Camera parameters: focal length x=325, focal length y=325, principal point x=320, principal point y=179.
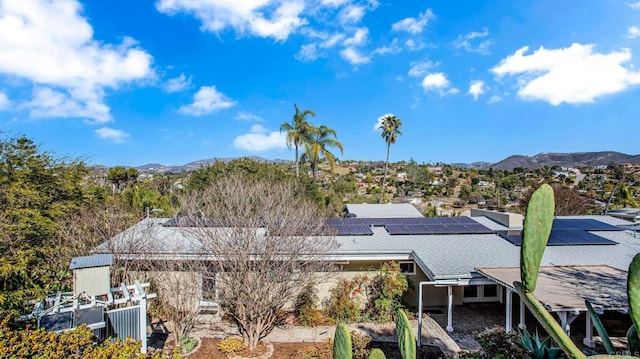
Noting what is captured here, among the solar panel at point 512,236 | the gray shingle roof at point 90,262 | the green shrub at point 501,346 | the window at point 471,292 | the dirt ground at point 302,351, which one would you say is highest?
the gray shingle roof at point 90,262

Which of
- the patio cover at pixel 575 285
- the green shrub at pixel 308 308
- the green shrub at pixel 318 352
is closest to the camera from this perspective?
the patio cover at pixel 575 285

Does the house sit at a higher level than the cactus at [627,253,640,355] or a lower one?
lower

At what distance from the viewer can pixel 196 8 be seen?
1495 cm

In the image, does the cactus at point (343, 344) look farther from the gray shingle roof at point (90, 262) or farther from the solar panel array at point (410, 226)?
the solar panel array at point (410, 226)

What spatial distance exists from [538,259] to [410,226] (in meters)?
12.6

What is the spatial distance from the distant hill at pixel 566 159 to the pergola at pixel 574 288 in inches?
2659

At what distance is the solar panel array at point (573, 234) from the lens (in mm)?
12875

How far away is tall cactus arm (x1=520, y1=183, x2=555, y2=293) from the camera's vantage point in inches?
105

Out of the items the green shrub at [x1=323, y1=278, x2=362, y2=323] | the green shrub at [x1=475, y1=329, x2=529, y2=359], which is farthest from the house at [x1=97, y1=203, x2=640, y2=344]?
the green shrub at [x1=475, y1=329, x2=529, y2=359]

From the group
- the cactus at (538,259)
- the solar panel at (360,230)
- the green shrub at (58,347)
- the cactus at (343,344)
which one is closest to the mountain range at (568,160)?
the solar panel at (360,230)

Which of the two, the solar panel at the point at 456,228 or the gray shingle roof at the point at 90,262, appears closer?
the gray shingle roof at the point at 90,262

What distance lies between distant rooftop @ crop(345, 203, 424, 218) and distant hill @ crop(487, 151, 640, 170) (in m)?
60.6

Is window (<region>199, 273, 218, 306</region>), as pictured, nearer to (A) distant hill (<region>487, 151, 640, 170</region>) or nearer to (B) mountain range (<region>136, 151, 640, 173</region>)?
(B) mountain range (<region>136, 151, 640, 173</region>)

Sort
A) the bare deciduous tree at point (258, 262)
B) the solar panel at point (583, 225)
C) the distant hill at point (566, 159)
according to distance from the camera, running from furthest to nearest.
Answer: the distant hill at point (566, 159) → the solar panel at point (583, 225) → the bare deciduous tree at point (258, 262)
